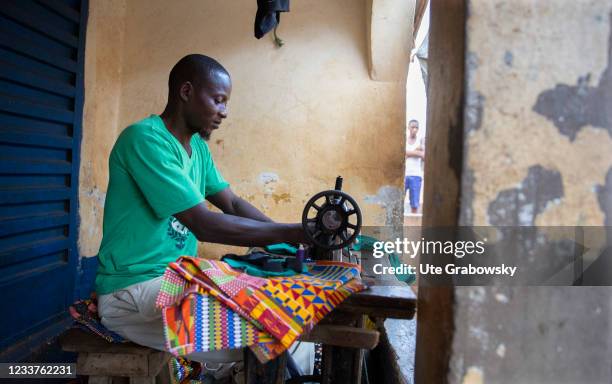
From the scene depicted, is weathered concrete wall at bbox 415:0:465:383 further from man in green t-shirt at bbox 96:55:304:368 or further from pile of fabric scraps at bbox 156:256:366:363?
man in green t-shirt at bbox 96:55:304:368

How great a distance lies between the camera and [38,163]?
301cm

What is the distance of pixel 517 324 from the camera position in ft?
3.41

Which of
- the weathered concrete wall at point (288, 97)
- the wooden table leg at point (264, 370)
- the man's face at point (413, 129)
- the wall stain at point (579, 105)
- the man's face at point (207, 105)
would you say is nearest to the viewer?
the wall stain at point (579, 105)

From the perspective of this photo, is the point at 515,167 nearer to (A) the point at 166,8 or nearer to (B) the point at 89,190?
(B) the point at 89,190

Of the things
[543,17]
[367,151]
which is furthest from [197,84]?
[367,151]

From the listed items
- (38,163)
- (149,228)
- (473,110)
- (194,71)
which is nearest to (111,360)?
(149,228)

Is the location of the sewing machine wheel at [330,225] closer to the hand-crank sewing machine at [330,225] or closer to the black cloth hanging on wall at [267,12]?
the hand-crank sewing machine at [330,225]

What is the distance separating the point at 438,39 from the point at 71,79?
306 centimetres

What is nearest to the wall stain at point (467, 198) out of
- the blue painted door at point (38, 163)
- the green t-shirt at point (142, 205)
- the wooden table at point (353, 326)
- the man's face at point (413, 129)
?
the wooden table at point (353, 326)

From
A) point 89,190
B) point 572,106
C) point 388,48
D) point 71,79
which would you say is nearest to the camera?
point 572,106

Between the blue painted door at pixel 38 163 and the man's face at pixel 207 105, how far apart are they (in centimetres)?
139

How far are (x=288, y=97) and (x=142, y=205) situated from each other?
2.64m

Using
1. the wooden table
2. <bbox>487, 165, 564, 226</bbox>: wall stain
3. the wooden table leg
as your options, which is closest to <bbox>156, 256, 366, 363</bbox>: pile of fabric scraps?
the wooden table

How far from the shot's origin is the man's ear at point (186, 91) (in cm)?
207
